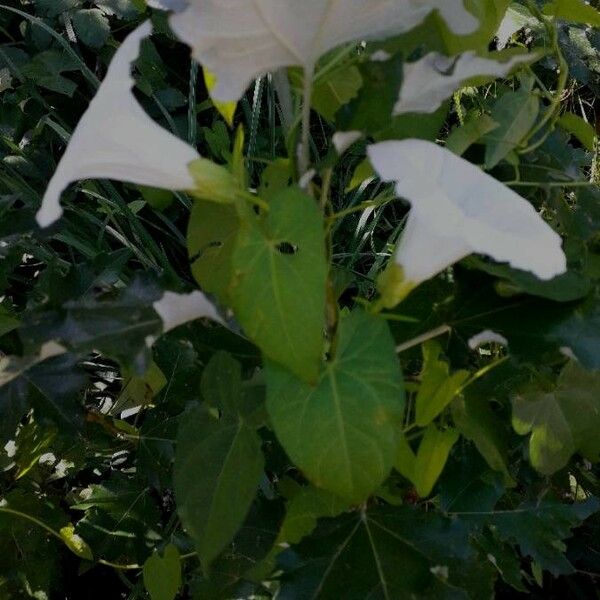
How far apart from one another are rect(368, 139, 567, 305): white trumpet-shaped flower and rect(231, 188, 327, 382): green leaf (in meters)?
0.05

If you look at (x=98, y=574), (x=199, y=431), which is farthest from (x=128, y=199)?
(x=199, y=431)

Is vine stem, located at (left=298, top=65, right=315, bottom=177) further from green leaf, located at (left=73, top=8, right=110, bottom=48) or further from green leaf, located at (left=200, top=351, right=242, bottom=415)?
green leaf, located at (left=73, top=8, right=110, bottom=48)

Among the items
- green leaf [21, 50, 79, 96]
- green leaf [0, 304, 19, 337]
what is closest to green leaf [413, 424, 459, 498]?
green leaf [0, 304, 19, 337]

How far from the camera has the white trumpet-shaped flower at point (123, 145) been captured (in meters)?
0.42

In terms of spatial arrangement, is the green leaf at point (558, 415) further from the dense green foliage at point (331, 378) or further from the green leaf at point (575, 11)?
the green leaf at point (575, 11)

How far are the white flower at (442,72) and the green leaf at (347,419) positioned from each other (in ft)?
0.43

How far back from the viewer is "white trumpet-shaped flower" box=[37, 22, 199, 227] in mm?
422

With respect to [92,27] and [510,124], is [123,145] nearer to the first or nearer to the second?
[510,124]

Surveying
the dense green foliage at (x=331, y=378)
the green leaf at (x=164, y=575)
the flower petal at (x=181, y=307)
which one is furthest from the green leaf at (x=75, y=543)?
the flower petal at (x=181, y=307)

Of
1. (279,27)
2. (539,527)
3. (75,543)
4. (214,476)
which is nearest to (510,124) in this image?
(279,27)

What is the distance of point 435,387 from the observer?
1.72ft

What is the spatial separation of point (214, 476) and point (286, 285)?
5.8 inches

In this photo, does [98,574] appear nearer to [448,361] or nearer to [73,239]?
[73,239]

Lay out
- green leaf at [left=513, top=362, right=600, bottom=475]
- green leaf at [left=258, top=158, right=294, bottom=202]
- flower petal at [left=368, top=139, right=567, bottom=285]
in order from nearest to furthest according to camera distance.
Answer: flower petal at [left=368, top=139, right=567, bottom=285] < green leaf at [left=258, top=158, right=294, bottom=202] < green leaf at [left=513, top=362, right=600, bottom=475]
